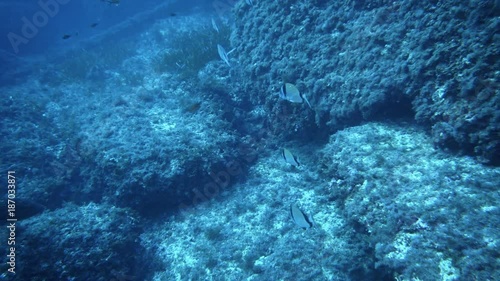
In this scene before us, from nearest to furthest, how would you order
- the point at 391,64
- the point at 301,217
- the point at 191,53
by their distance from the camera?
the point at 301,217
the point at 391,64
the point at 191,53

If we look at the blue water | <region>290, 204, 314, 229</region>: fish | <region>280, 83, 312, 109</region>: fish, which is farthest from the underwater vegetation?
<region>290, 204, 314, 229</region>: fish

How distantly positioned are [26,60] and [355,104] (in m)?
26.8

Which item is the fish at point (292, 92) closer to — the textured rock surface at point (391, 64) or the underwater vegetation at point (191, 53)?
the textured rock surface at point (391, 64)

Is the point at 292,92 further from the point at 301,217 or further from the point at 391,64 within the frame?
the point at 391,64

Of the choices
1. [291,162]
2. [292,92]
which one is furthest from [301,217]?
[292,92]

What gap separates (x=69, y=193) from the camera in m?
8.34

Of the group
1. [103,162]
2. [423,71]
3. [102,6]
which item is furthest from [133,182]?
[102,6]

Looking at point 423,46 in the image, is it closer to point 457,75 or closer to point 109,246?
point 457,75

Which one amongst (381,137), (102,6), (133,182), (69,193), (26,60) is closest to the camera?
(381,137)

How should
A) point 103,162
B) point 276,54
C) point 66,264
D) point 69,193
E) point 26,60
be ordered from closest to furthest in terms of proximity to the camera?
point 66,264, point 103,162, point 276,54, point 69,193, point 26,60

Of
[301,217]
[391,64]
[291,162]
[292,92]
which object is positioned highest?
[292,92]

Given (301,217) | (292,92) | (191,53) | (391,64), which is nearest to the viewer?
(301,217)

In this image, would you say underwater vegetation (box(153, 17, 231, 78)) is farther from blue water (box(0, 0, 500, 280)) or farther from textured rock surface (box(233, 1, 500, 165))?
textured rock surface (box(233, 1, 500, 165))

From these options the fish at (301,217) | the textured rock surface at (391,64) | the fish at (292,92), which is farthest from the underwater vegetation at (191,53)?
the fish at (301,217)
